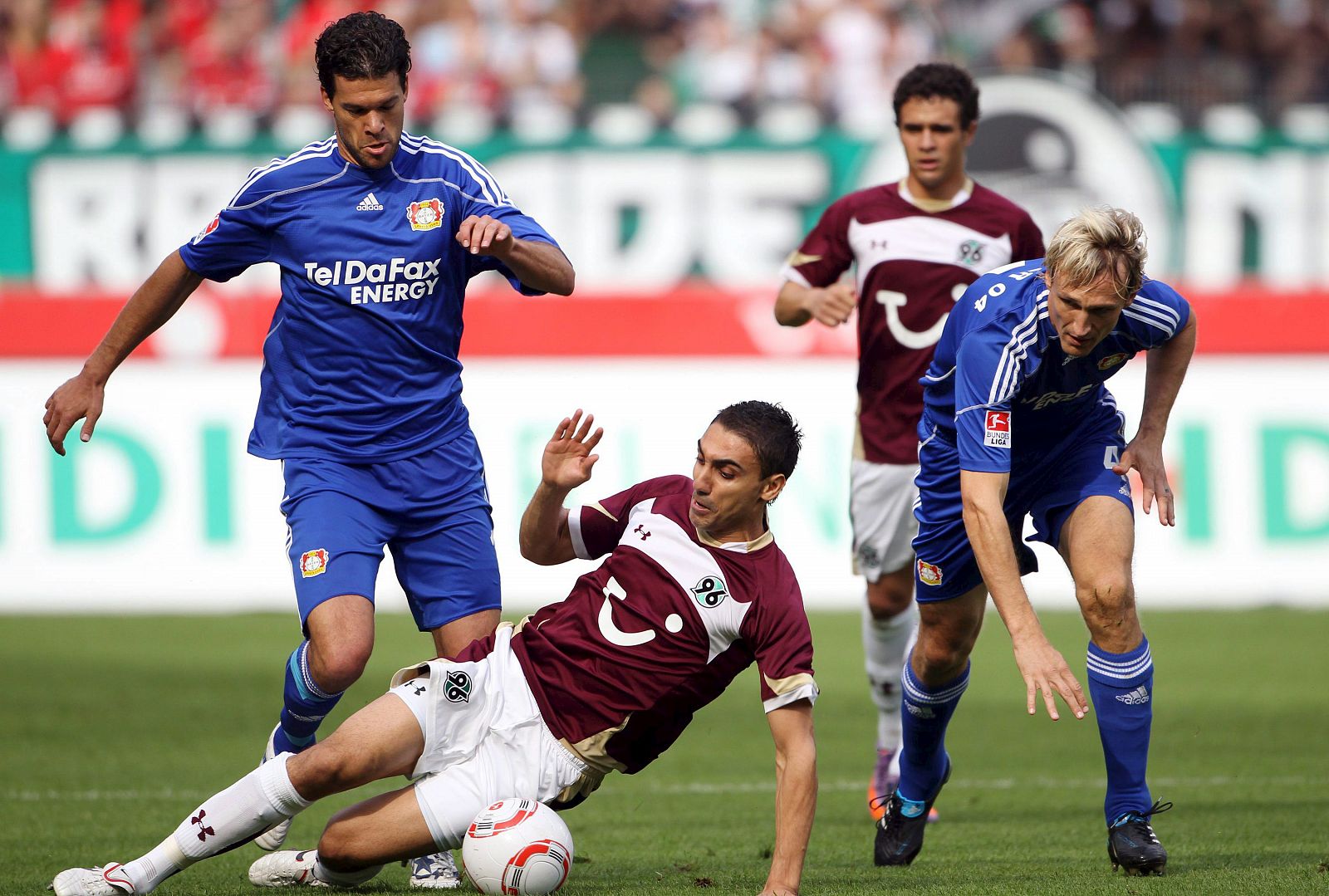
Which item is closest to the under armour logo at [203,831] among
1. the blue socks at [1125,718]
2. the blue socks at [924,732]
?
the blue socks at [924,732]

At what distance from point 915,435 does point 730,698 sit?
3.22m

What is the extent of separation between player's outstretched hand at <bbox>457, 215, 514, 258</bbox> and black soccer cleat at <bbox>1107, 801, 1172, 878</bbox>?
2537 millimetres

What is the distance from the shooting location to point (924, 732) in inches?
229

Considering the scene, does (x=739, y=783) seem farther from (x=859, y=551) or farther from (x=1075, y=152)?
(x=1075, y=152)

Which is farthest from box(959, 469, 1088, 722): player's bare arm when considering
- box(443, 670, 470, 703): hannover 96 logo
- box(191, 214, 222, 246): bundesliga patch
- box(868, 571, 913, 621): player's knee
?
box(191, 214, 222, 246): bundesliga patch

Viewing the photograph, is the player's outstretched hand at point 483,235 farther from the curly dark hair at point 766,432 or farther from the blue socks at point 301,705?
the blue socks at point 301,705

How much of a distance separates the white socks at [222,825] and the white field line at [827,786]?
216 cm

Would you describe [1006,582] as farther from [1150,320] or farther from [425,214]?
[425,214]

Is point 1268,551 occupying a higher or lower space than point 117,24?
lower

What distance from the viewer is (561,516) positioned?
5.10m

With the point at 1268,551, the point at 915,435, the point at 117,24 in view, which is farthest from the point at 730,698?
the point at 117,24

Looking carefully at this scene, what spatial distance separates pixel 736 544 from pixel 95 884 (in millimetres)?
1953

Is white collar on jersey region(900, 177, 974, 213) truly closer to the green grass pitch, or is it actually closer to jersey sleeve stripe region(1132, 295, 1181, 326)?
jersey sleeve stripe region(1132, 295, 1181, 326)

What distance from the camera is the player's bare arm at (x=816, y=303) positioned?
656 centimetres
